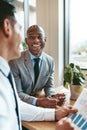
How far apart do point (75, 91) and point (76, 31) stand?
103cm

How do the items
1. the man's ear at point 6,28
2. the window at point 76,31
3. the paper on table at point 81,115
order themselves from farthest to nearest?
the window at point 76,31 < the paper on table at point 81,115 < the man's ear at point 6,28

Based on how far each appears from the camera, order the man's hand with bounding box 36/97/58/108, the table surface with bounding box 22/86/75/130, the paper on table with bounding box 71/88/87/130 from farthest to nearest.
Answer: the man's hand with bounding box 36/97/58/108
the table surface with bounding box 22/86/75/130
the paper on table with bounding box 71/88/87/130

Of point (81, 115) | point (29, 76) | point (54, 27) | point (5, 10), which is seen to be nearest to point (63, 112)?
point (81, 115)

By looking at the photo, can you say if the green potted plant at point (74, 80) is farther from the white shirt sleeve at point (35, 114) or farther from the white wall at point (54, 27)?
the white wall at point (54, 27)

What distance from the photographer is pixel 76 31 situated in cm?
256

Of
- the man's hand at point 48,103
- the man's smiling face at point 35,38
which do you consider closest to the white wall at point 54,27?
the man's smiling face at point 35,38

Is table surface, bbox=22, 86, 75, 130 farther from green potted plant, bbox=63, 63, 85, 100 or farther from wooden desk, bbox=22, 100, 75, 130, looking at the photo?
green potted plant, bbox=63, 63, 85, 100

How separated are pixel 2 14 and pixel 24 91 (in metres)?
0.99

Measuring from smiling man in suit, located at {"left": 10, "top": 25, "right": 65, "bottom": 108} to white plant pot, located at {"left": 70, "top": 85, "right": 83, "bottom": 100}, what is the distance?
139mm

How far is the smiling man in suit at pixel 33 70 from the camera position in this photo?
1.75m

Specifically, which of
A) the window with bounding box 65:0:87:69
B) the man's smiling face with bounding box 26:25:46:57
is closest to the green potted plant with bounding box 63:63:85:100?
the man's smiling face with bounding box 26:25:46:57

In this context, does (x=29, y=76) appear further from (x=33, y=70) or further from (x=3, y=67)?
(x=3, y=67)

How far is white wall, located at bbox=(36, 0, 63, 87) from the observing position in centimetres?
253

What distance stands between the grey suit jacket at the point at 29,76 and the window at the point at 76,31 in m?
0.65
